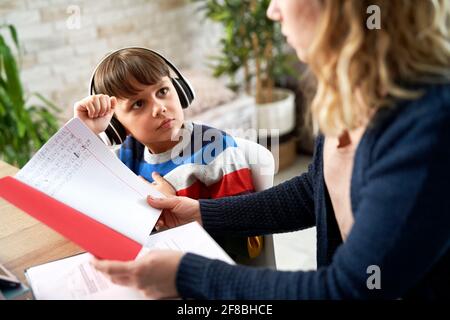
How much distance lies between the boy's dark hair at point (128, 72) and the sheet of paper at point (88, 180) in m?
0.27

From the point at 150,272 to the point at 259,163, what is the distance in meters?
0.51

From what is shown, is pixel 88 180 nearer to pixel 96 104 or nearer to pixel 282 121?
pixel 96 104

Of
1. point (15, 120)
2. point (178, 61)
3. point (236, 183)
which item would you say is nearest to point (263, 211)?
point (236, 183)

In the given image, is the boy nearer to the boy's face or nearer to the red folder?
the boy's face

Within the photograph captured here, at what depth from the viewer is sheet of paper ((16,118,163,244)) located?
814 mm

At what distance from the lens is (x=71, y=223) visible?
74 cm

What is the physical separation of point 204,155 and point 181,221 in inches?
9.7

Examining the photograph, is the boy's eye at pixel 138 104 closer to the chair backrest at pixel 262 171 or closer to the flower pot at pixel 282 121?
the chair backrest at pixel 262 171

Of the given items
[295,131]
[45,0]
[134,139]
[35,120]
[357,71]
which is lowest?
[295,131]

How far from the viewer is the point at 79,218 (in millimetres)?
770

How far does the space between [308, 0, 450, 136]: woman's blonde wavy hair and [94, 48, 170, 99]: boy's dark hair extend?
0.55m

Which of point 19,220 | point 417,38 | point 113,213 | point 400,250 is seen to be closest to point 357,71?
point 417,38

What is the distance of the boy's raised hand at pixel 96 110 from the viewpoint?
104cm

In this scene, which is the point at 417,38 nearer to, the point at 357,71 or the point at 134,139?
the point at 357,71
